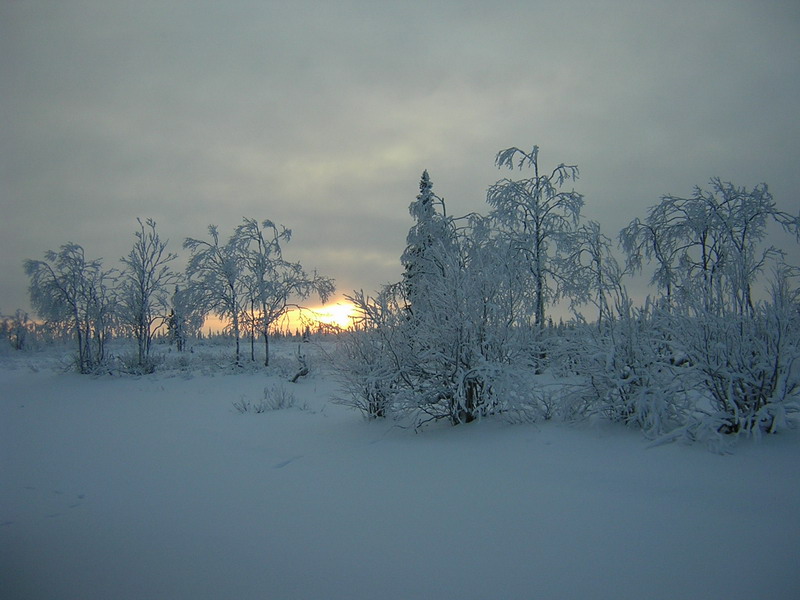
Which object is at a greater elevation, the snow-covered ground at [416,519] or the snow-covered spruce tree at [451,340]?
the snow-covered spruce tree at [451,340]

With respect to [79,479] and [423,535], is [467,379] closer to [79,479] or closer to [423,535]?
[423,535]

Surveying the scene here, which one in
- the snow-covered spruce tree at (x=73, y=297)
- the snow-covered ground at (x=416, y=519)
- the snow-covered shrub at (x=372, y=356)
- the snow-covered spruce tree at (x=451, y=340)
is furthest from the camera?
the snow-covered spruce tree at (x=73, y=297)

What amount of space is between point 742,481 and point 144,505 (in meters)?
5.16

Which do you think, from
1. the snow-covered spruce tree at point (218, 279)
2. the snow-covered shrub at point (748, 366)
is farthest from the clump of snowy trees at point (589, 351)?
the snow-covered spruce tree at point (218, 279)

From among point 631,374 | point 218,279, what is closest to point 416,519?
point 631,374

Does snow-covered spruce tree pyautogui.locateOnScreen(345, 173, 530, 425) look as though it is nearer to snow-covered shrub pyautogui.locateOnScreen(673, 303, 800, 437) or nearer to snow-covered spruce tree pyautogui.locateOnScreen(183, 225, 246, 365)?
snow-covered shrub pyautogui.locateOnScreen(673, 303, 800, 437)

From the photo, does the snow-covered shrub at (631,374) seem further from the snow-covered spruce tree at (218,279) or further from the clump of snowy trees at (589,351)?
the snow-covered spruce tree at (218,279)

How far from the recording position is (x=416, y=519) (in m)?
3.30

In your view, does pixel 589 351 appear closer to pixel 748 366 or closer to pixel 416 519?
pixel 748 366

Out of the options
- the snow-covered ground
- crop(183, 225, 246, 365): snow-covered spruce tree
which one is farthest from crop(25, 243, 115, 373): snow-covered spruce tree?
the snow-covered ground

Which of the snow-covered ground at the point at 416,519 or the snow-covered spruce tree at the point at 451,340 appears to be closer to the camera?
the snow-covered ground at the point at 416,519

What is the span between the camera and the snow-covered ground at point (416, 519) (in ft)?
8.21

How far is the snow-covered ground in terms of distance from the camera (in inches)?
98.6

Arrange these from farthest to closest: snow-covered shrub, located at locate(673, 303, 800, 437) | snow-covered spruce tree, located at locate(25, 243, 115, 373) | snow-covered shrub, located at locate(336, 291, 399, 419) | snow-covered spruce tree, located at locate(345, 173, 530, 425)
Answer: snow-covered spruce tree, located at locate(25, 243, 115, 373), snow-covered shrub, located at locate(336, 291, 399, 419), snow-covered spruce tree, located at locate(345, 173, 530, 425), snow-covered shrub, located at locate(673, 303, 800, 437)
